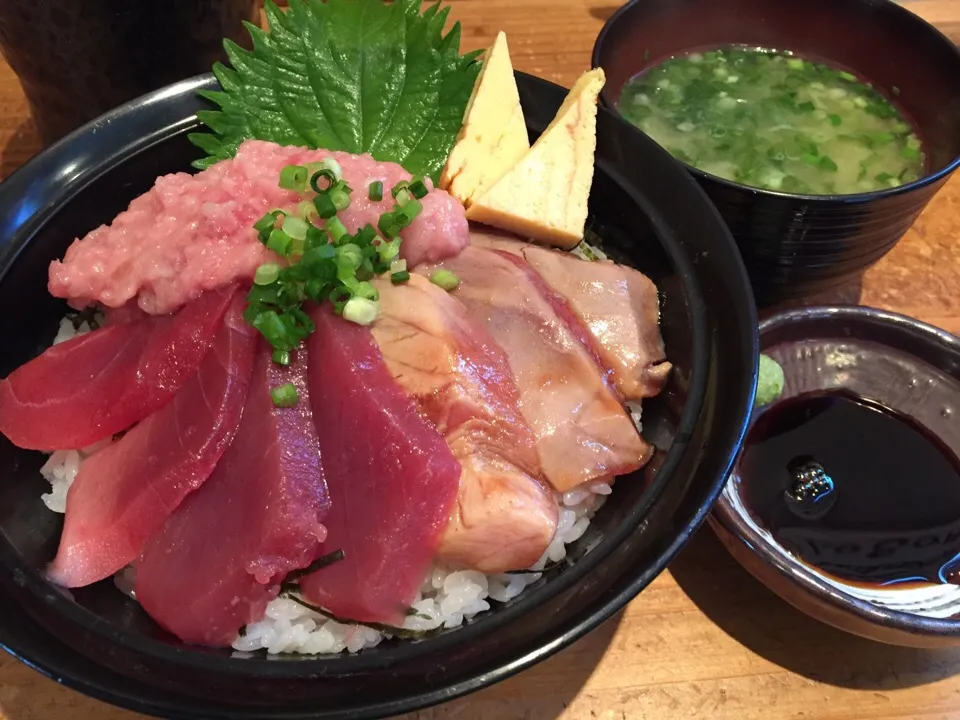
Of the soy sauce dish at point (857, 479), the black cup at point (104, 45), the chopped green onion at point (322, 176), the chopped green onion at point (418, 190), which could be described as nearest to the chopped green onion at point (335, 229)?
the chopped green onion at point (322, 176)

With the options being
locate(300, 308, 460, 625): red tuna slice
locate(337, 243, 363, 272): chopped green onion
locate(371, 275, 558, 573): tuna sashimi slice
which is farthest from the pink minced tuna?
locate(300, 308, 460, 625): red tuna slice

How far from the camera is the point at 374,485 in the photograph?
5.15 feet

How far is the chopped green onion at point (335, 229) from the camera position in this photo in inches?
70.0

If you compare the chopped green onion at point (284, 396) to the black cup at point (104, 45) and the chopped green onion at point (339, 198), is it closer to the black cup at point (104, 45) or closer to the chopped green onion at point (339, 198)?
the chopped green onion at point (339, 198)

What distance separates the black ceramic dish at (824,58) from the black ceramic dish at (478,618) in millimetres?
323

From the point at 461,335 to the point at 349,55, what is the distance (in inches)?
48.6

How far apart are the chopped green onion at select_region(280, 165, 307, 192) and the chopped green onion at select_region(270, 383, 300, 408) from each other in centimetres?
53

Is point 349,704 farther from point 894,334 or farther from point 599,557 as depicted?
point 894,334

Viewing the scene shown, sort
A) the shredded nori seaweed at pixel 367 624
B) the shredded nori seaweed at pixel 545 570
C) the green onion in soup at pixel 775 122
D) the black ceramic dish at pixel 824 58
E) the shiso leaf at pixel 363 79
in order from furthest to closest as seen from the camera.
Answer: the green onion in soup at pixel 775 122 → the shiso leaf at pixel 363 79 → the black ceramic dish at pixel 824 58 → the shredded nori seaweed at pixel 545 570 → the shredded nori seaweed at pixel 367 624

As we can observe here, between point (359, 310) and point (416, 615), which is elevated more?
point (359, 310)

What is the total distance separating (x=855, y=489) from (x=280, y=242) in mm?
1737

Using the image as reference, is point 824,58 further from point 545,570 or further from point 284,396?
point 284,396

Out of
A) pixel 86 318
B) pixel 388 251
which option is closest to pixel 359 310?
pixel 388 251

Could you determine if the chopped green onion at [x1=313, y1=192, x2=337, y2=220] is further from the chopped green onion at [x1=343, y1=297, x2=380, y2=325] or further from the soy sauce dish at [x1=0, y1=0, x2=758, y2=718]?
the chopped green onion at [x1=343, y1=297, x2=380, y2=325]
